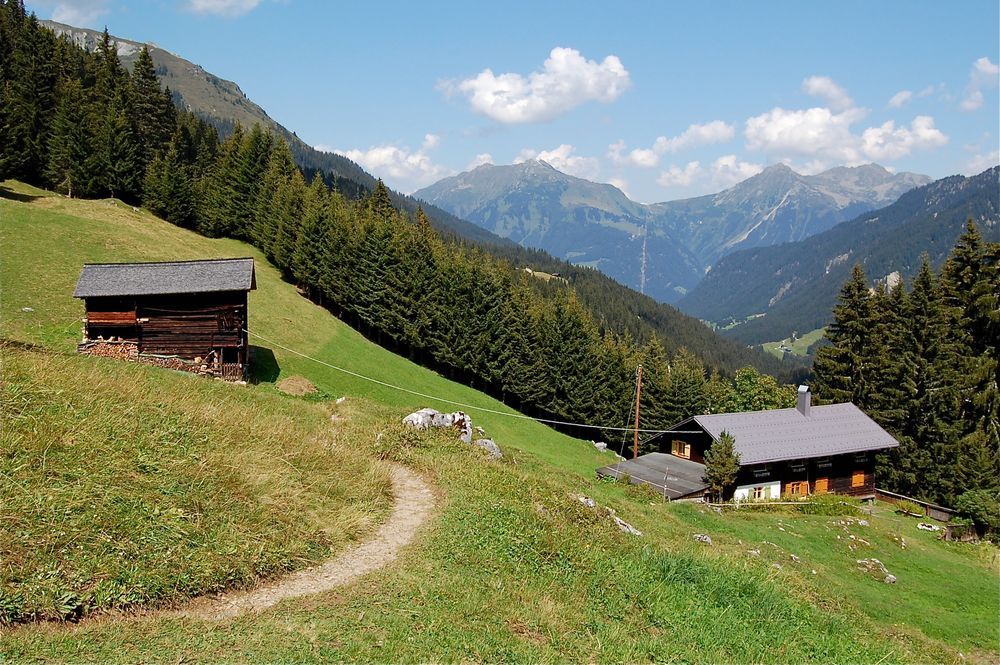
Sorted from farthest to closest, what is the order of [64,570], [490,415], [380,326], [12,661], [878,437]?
[380,326] < [490,415] < [878,437] < [64,570] < [12,661]

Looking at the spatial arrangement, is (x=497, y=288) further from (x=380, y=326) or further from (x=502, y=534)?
(x=502, y=534)

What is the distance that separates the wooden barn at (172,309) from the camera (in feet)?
115

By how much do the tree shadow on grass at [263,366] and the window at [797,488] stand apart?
4015cm

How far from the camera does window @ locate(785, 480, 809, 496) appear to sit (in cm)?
4691

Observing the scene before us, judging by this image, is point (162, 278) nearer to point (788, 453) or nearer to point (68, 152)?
point (788, 453)

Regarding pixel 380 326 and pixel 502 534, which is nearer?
pixel 502 534

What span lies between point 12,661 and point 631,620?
9324mm

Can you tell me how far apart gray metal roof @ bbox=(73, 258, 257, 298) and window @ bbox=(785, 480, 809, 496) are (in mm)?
42652

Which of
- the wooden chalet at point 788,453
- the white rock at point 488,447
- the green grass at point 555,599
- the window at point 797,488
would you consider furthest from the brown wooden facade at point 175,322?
the window at point 797,488

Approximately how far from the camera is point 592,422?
2707 inches

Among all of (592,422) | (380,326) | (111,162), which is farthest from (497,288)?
(111,162)

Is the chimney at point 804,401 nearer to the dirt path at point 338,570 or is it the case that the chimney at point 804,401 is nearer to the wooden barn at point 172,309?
the wooden barn at point 172,309

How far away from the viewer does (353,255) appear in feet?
226

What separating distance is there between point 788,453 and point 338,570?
43658mm
